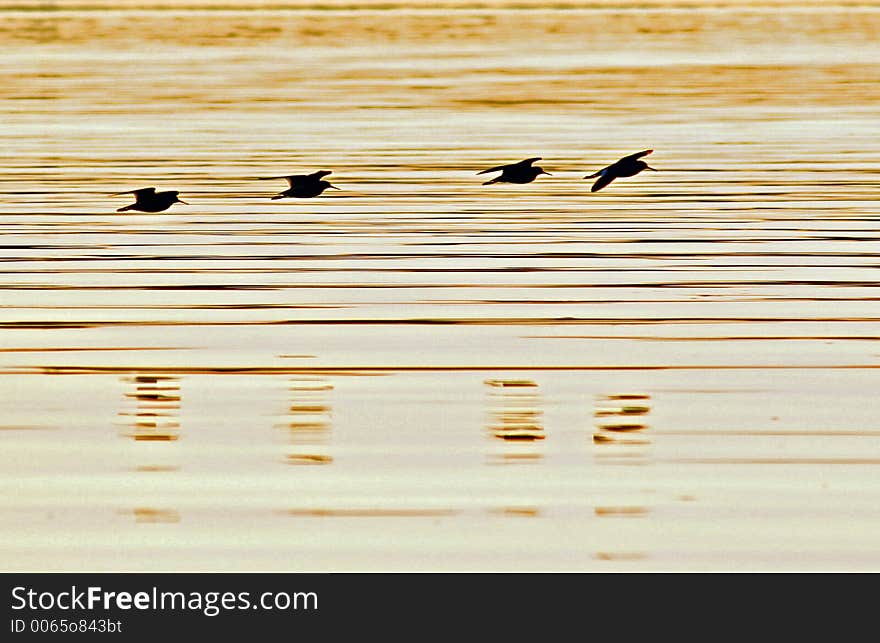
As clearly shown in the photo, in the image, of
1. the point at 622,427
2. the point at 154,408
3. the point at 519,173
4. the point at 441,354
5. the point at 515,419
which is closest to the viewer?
the point at 622,427

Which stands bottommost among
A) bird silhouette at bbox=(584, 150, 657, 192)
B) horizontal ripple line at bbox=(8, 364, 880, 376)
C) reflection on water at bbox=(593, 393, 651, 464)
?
reflection on water at bbox=(593, 393, 651, 464)

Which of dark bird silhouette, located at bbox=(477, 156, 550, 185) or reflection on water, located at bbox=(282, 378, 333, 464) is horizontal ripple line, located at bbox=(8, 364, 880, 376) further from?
dark bird silhouette, located at bbox=(477, 156, 550, 185)

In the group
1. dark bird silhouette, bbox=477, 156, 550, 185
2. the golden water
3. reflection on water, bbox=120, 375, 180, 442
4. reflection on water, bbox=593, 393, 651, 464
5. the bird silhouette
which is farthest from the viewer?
dark bird silhouette, bbox=477, 156, 550, 185

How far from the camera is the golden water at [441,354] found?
11492 mm

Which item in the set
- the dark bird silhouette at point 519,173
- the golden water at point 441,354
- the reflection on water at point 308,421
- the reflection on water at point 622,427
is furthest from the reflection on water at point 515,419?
the dark bird silhouette at point 519,173

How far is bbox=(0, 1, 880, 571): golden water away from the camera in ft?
37.7

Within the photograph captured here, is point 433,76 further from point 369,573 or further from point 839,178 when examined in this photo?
point 369,573

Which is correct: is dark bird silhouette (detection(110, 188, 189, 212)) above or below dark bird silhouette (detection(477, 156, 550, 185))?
above

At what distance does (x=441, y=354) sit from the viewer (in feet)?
52.0

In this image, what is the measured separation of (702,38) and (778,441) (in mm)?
79031

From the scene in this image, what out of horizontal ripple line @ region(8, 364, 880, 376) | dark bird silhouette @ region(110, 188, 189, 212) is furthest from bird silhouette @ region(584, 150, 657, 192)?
horizontal ripple line @ region(8, 364, 880, 376)

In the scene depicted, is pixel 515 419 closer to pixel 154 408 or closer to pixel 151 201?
pixel 154 408

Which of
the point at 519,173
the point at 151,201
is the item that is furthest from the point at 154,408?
the point at 151,201
